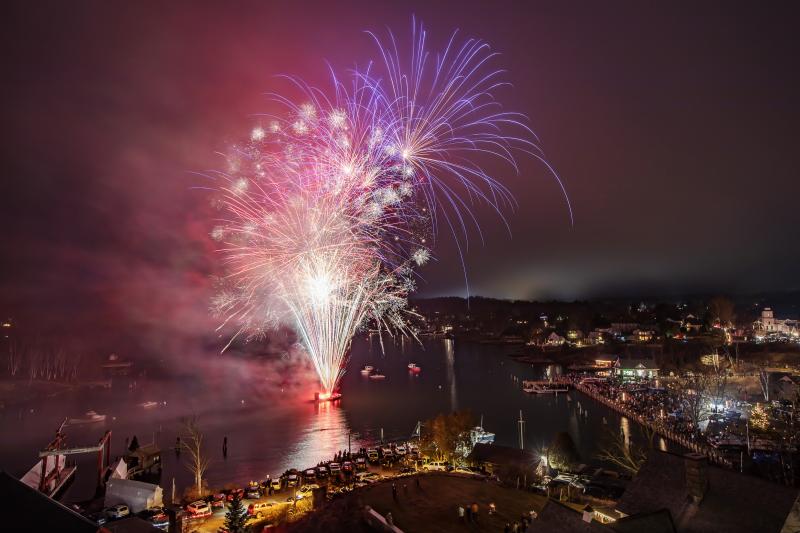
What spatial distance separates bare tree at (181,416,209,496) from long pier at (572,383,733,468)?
19995mm

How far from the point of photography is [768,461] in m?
21.0

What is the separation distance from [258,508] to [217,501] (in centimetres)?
213

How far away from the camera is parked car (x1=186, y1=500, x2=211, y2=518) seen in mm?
15633

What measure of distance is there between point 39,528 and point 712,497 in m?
10.5

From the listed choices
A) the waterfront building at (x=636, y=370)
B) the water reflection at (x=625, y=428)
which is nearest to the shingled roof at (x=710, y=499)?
the water reflection at (x=625, y=428)

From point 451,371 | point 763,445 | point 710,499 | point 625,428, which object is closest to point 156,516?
point 710,499

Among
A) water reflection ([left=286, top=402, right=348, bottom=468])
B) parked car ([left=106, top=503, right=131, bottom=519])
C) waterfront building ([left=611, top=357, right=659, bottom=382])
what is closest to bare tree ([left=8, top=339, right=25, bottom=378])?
water reflection ([left=286, top=402, right=348, bottom=468])

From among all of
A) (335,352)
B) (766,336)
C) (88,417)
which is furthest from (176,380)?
(766,336)

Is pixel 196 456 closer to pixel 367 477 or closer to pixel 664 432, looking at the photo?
pixel 367 477

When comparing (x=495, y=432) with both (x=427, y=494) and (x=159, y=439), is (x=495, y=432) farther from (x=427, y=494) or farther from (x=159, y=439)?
(x=159, y=439)

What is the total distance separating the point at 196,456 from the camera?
2695 cm

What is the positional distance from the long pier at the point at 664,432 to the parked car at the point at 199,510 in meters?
15.8

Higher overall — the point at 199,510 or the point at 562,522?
the point at 562,522

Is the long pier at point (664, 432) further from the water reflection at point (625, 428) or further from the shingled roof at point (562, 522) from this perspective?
the shingled roof at point (562, 522)
